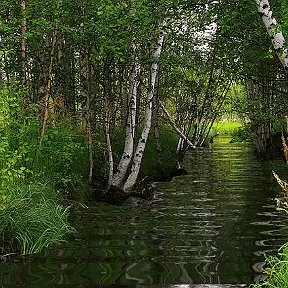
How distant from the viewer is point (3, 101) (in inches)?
308

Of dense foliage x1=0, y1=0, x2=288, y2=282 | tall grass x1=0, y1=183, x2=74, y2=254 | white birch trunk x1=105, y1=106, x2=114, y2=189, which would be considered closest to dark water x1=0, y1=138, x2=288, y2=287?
→ tall grass x1=0, y1=183, x2=74, y2=254

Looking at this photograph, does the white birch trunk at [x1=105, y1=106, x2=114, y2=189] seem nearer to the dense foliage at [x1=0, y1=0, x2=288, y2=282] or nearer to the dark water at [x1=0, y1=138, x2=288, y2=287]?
the dense foliage at [x1=0, y1=0, x2=288, y2=282]

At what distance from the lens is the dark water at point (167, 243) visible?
22.7ft

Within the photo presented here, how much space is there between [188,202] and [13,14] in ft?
24.6

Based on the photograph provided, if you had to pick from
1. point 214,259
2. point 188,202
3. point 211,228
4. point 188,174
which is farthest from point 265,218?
point 188,174

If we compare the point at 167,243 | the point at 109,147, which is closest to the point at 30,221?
the point at 167,243

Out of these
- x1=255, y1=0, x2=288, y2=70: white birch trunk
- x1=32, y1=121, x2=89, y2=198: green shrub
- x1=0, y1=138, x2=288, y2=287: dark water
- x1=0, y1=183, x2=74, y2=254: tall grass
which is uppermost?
x1=255, y1=0, x2=288, y2=70: white birch trunk

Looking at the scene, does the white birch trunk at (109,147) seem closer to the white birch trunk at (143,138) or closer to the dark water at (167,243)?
the white birch trunk at (143,138)

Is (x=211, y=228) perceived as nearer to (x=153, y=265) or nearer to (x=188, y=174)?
(x=153, y=265)

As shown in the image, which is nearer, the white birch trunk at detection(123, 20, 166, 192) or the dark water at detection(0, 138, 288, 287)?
the dark water at detection(0, 138, 288, 287)

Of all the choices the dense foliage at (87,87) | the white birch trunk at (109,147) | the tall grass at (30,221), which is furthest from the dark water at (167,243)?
the white birch trunk at (109,147)

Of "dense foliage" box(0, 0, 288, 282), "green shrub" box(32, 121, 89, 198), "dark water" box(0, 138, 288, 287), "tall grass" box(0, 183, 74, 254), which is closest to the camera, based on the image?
"dark water" box(0, 138, 288, 287)

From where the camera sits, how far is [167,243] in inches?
342

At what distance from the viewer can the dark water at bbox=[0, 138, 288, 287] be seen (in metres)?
6.91
